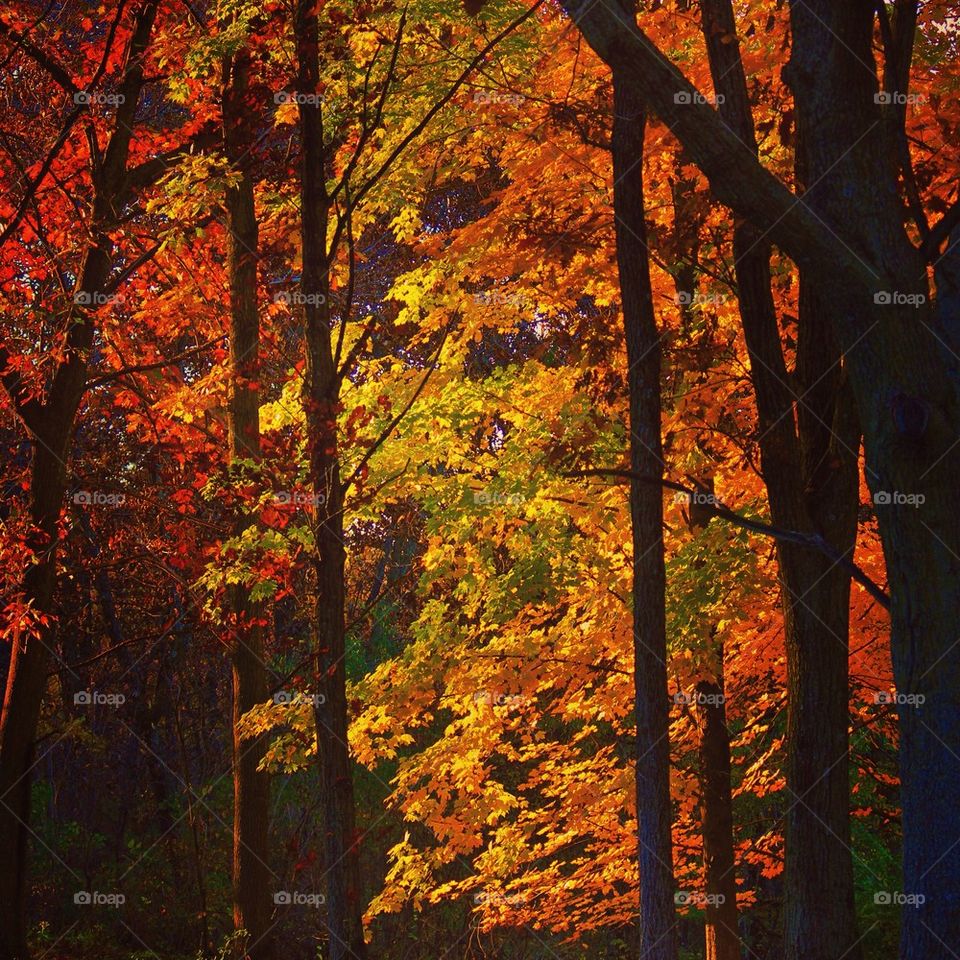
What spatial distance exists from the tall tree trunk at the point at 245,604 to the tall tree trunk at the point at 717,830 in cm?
432

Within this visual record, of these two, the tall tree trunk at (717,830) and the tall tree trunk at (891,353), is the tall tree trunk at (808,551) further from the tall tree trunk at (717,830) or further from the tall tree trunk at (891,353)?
the tall tree trunk at (717,830)

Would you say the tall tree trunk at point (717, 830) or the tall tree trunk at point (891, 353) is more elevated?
the tall tree trunk at point (891, 353)

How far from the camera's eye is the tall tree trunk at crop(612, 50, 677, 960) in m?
8.27

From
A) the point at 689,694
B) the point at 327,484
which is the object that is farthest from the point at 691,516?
the point at 327,484

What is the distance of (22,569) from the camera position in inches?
408

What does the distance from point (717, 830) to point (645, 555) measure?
4710 millimetres

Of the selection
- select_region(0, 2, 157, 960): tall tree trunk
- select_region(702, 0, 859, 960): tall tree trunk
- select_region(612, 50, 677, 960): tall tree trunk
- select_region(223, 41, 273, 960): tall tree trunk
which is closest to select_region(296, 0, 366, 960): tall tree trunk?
select_region(223, 41, 273, 960): tall tree trunk

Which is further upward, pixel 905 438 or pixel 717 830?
pixel 905 438

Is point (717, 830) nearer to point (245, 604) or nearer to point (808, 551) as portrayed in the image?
point (808, 551)

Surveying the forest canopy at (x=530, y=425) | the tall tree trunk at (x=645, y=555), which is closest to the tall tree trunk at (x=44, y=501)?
the forest canopy at (x=530, y=425)

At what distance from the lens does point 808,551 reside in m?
8.04

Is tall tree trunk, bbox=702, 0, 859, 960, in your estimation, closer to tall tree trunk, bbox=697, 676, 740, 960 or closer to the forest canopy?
the forest canopy

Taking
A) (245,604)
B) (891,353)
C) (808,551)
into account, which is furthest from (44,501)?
(891,353)

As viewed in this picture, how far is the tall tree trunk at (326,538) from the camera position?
8.40 meters
